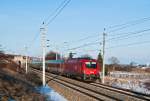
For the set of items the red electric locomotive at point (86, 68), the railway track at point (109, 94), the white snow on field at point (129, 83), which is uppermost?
the red electric locomotive at point (86, 68)

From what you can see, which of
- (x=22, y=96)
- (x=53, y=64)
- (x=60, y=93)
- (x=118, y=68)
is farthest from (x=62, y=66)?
(x=118, y=68)

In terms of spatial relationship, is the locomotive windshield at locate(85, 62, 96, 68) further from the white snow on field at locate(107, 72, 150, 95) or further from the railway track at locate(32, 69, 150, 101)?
the railway track at locate(32, 69, 150, 101)

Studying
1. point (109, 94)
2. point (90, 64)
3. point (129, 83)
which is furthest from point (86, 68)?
point (109, 94)

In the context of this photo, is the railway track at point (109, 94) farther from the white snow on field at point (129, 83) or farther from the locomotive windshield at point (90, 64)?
the locomotive windshield at point (90, 64)

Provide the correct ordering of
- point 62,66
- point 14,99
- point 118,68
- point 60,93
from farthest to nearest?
point 118,68
point 62,66
point 60,93
point 14,99

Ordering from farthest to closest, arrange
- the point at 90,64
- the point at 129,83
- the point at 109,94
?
the point at 129,83 < the point at 90,64 < the point at 109,94

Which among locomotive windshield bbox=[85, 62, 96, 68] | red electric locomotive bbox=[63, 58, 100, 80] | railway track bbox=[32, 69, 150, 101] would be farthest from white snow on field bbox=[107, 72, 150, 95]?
railway track bbox=[32, 69, 150, 101]

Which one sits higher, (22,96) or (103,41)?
(103,41)

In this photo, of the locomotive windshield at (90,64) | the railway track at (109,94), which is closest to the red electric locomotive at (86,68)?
the locomotive windshield at (90,64)

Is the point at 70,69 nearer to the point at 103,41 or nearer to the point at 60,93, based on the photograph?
the point at 103,41

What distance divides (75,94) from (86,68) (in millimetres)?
17674

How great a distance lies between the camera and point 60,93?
2964 cm

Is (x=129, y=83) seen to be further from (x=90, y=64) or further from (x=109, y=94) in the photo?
(x=109, y=94)

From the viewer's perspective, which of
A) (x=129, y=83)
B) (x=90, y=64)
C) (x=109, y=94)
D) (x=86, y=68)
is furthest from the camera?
(x=129, y=83)
